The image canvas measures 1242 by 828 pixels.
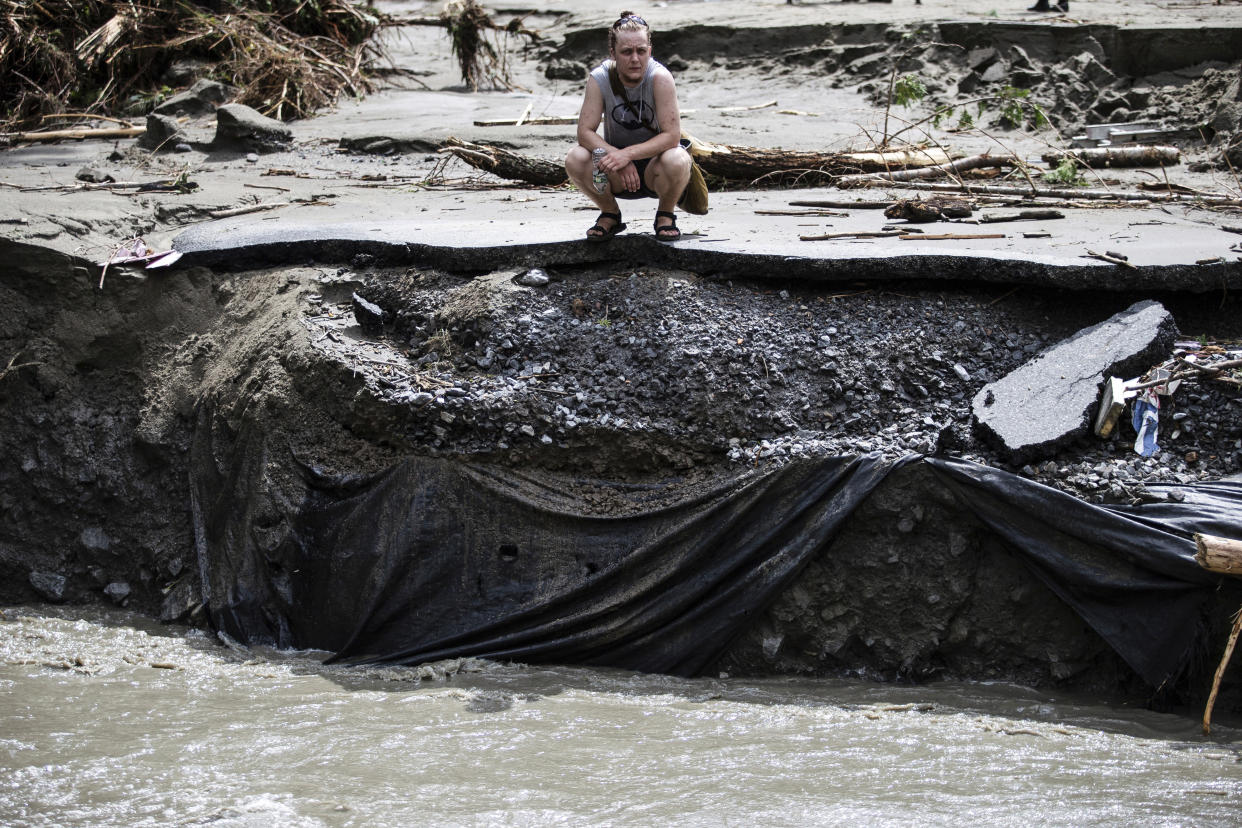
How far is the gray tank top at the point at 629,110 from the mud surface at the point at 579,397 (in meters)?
0.60

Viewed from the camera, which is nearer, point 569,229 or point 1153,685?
point 1153,685

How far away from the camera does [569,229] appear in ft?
18.3

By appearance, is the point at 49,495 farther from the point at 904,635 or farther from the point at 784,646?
the point at 904,635

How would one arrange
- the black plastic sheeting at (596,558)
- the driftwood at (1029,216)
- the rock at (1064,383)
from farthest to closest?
the driftwood at (1029,216) → the rock at (1064,383) → the black plastic sheeting at (596,558)

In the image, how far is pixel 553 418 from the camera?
15.3 ft

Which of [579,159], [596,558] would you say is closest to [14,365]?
[579,159]

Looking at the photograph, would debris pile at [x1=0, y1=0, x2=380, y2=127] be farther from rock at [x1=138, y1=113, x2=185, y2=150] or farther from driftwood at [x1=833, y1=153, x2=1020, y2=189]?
driftwood at [x1=833, y1=153, x2=1020, y2=189]

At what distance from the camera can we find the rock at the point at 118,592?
5383 mm

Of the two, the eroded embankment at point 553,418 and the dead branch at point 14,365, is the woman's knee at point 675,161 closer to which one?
the eroded embankment at point 553,418

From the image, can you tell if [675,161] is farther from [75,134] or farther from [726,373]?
[75,134]

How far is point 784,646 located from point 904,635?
0.47m

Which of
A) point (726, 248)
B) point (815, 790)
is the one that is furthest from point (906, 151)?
point (815, 790)

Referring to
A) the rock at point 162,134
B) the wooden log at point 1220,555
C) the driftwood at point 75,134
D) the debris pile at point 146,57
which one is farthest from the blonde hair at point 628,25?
the driftwood at point 75,134

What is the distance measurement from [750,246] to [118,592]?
346cm
